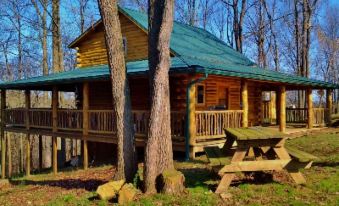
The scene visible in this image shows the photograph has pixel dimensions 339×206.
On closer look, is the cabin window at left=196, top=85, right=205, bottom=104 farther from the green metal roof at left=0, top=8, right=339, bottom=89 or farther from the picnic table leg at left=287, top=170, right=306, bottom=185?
the picnic table leg at left=287, top=170, right=306, bottom=185

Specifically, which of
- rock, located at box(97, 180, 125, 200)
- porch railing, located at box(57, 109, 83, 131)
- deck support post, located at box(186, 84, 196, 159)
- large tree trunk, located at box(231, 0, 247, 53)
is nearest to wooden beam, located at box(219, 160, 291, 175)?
rock, located at box(97, 180, 125, 200)

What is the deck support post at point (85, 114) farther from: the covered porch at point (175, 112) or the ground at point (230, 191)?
the ground at point (230, 191)

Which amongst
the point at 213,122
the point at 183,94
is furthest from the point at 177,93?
the point at 213,122

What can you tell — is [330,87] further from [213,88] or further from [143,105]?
[143,105]

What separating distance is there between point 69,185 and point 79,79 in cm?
628

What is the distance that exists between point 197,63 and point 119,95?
201 inches

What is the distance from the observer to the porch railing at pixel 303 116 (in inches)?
840

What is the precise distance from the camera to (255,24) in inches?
1539

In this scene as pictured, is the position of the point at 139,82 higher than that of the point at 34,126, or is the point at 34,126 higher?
the point at 139,82

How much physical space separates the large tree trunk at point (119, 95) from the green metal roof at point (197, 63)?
383cm

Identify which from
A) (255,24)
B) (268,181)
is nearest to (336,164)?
(268,181)

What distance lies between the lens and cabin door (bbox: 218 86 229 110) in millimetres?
18000

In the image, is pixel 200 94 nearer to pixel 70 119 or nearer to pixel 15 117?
pixel 70 119

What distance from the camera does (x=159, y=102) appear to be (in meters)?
7.78
